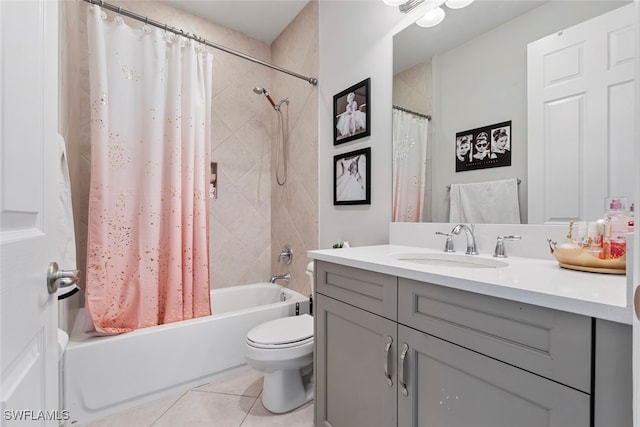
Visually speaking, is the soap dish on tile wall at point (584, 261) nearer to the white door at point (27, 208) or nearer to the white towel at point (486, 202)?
the white towel at point (486, 202)

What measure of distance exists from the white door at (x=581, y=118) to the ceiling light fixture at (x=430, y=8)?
490 mm

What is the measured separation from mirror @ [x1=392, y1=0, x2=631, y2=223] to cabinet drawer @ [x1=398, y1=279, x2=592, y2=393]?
0.60 metres

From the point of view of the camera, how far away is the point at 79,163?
189 centimetres

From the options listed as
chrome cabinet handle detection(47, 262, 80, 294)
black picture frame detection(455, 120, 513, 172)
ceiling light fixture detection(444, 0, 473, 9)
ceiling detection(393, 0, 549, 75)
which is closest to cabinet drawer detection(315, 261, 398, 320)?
black picture frame detection(455, 120, 513, 172)

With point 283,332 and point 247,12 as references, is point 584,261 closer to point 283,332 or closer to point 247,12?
point 283,332

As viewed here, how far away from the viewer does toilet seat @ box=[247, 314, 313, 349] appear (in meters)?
1.43

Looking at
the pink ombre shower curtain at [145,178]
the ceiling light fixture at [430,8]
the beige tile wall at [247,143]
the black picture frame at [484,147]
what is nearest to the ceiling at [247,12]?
the beige tile wall at [247,143]

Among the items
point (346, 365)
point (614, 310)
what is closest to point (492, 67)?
point (614, 310)

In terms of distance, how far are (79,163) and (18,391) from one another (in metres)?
1.90

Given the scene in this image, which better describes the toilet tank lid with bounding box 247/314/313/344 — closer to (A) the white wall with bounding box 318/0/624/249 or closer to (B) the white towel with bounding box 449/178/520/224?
(A) the white wall with bounding box 318/0/624/249

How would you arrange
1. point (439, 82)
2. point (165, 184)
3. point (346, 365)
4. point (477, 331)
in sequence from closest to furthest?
point (477, 331) → point (346, 365) → point (439, 82) → point (165, 184)

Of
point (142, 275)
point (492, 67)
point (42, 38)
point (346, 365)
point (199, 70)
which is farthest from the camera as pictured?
point (199, 70)

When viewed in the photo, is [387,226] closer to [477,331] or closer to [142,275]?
[477,331]

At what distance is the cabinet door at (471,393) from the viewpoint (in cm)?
61
